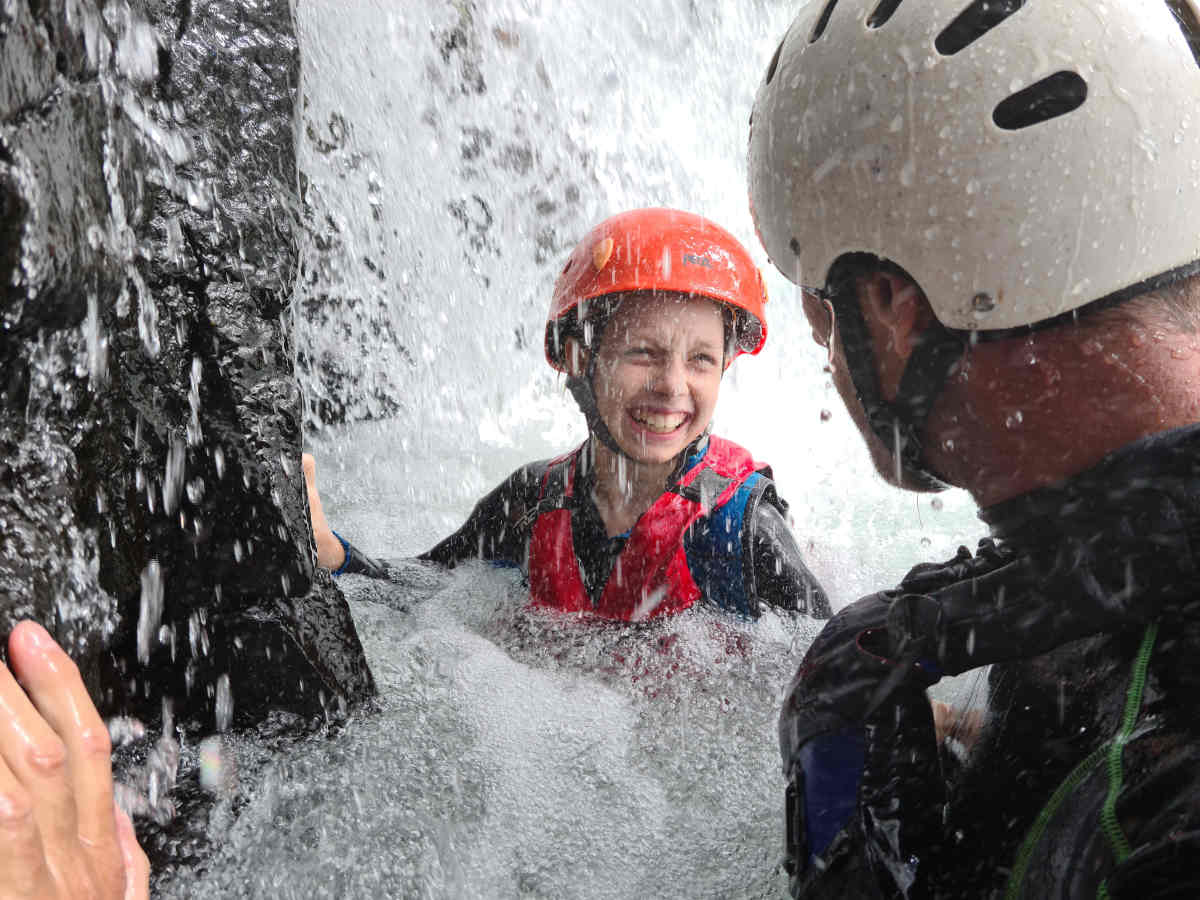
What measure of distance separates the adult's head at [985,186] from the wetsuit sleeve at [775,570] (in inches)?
70.5

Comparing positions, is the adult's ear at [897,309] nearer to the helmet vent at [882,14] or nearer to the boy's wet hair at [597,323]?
the helmet vent at [882,14]

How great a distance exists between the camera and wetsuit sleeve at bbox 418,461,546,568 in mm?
3858

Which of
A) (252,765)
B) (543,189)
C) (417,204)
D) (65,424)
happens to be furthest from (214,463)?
(543,189)

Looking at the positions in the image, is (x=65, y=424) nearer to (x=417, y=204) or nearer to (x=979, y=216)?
(x=979, y=216)

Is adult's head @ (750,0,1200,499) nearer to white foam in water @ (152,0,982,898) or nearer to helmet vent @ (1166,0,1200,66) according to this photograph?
helmet vent @ (1166,0,1200,66)

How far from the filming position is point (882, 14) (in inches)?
58.1

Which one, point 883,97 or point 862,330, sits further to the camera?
point 862,330

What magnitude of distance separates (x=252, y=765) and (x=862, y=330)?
1952 millimetres

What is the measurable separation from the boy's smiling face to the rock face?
55.2 inches

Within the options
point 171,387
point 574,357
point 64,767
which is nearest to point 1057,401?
point 64,767

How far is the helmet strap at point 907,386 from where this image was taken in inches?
55.7

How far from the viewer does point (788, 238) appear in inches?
65.2

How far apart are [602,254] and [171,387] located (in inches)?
72.7

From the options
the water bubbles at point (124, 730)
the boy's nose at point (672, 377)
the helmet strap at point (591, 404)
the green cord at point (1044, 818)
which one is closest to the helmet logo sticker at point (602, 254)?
the helmet strap at point (591, 404)
